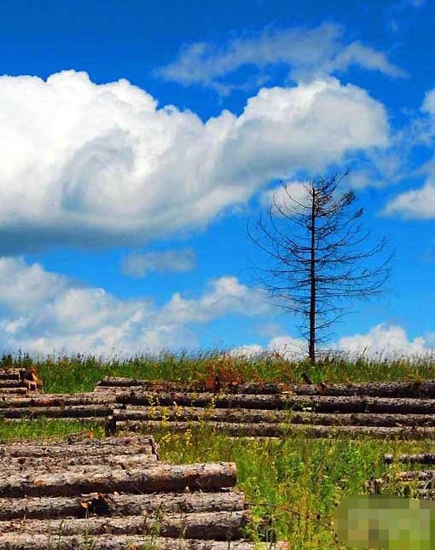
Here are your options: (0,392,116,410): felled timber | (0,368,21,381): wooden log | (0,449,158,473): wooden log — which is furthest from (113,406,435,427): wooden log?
(0,449,158,473): wooden log

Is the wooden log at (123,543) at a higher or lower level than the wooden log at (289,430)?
lower

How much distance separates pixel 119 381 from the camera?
1848 cm

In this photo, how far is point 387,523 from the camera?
9.18 feet

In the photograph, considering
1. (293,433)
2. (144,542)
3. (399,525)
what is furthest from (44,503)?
(293,433)

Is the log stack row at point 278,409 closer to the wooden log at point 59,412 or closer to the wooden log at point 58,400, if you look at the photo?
the wooden log at point 59,412

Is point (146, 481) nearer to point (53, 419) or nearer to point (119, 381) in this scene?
point (53, 419)

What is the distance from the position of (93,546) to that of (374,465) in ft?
17.8

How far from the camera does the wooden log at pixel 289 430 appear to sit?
568 inches

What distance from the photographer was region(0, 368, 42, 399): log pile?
1919 cm

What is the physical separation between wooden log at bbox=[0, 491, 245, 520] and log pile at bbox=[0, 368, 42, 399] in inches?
499

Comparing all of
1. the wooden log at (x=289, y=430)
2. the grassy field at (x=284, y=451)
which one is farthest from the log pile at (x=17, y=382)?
the wooden log at (x=289, y=430)

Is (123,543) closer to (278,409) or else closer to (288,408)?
(278,409)

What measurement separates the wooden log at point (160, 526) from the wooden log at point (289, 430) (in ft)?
25.9

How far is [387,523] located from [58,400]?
15.4 m
